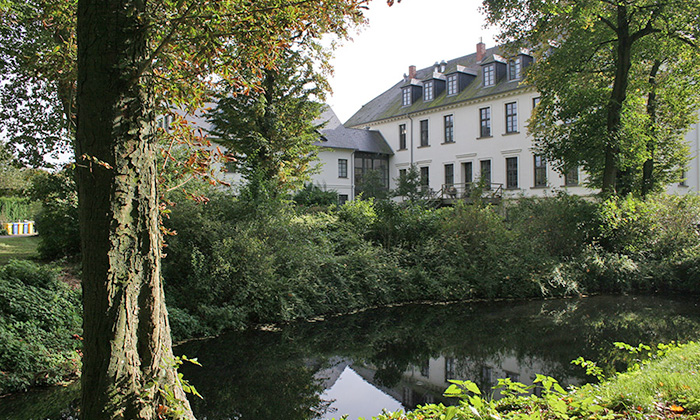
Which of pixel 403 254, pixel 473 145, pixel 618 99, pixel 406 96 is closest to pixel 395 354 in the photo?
pixel 403 254

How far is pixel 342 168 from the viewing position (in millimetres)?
39250

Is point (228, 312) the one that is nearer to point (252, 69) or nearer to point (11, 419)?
point (11, 419)

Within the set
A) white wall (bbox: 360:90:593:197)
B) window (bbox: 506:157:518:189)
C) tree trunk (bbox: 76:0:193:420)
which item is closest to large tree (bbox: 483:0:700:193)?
white wall (bbox: 360:90:593:197)

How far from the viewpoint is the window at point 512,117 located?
33.9 metres

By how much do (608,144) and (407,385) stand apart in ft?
42.5

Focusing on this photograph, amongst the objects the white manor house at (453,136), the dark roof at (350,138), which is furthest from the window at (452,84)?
the dark roof at (350,138)

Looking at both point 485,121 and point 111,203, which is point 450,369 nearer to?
point 111,203

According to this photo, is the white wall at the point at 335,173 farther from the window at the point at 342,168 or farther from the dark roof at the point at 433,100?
the dark roof at the point at 433,100

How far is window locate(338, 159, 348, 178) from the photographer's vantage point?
128 ft

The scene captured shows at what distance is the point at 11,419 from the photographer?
17.6 feet

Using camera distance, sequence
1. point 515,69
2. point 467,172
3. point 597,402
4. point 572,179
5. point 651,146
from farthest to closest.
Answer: point 467,172 < point 515,69 < point 572,179 < point 651,146 < point 597,402

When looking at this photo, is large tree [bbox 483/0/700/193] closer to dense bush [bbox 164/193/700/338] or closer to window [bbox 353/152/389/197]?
dense bush [bbox 164/193/700/338]

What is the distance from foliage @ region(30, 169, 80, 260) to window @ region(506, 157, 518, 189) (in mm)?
28729

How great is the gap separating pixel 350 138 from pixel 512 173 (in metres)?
12.7
